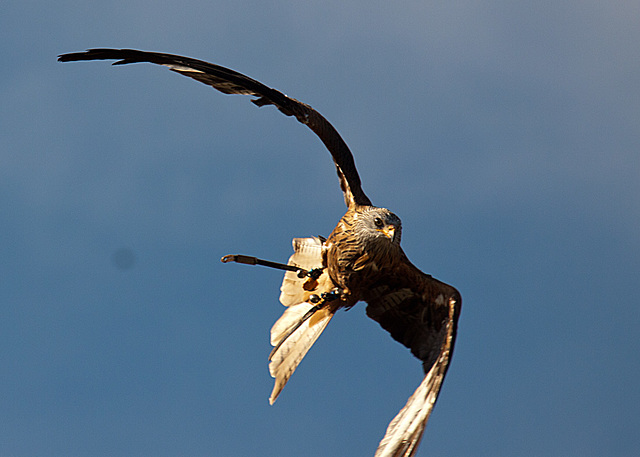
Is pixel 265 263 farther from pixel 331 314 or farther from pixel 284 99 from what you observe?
pixel 284 99

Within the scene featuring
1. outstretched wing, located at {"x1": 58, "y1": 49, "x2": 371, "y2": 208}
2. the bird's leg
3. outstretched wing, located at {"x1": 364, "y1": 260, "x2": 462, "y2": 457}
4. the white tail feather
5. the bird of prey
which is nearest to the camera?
outstretched wing, located at {"x1": 364, "y1": 260, "x2": 462, "y2": 457}

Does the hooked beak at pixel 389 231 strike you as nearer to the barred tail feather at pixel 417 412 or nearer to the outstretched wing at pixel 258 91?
the outstretched wing at pixel 258 91

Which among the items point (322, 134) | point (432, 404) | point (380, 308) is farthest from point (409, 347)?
point (322, 134)

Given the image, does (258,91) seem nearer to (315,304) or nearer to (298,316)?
(315,304)

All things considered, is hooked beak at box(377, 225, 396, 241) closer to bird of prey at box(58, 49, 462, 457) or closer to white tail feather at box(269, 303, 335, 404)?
bird of prey at box(58, 49, 462, 457)

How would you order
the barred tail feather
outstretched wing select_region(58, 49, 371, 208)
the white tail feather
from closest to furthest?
the barred tail feather < outstretched wing select_region(58, 49, 371, 208) < the white tail feather

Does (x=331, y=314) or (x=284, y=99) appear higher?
(x=284, y=99)

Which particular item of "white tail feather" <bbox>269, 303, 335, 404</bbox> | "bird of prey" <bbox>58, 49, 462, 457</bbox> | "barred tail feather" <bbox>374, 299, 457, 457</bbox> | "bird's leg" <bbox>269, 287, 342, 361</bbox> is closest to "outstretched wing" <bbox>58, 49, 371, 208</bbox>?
"bird of prey" <bbox>58, 49, 462, 457</bbox>

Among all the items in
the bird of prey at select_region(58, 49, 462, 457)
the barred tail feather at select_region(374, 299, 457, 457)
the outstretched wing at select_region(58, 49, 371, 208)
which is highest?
the outstretched wing at select_region(58, 49, 371, 208)
